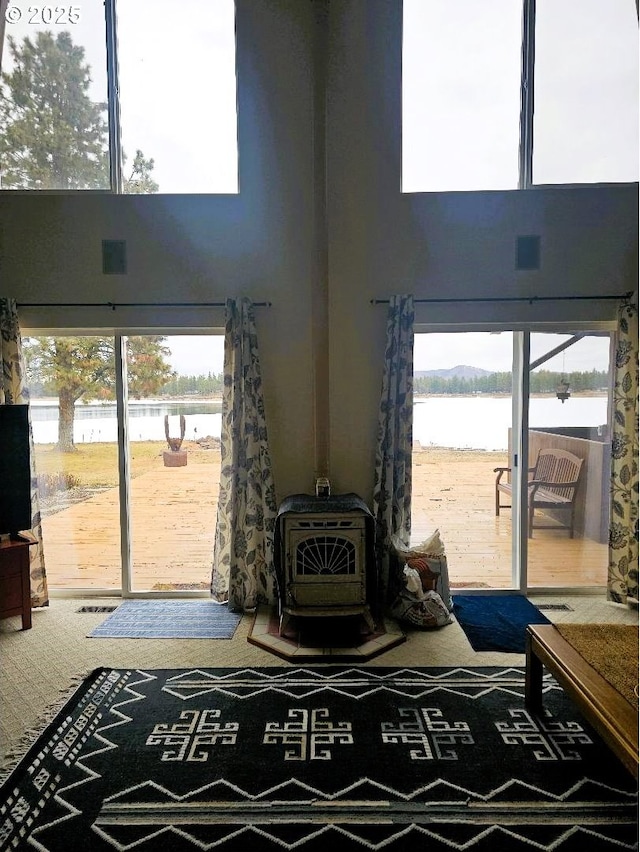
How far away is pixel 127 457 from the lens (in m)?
4.02

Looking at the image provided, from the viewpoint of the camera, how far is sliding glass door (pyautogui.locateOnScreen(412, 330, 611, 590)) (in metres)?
3.98

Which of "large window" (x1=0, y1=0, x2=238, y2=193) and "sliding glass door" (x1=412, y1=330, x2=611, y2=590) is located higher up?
"large window" (x1=0, y1=0, x2=238, y2=193)

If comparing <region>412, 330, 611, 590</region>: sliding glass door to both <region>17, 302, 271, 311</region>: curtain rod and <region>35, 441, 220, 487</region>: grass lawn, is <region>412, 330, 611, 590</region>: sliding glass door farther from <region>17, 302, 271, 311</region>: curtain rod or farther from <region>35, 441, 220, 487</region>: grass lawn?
<region>35, 441, 220, 487</region>: grass lawn

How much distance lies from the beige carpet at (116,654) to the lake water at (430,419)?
1.24 metres

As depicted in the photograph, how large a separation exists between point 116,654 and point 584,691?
2369mm

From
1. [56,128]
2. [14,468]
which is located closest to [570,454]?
[14,468]

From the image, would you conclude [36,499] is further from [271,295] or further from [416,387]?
[416,387]

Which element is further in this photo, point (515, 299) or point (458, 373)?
point (458, 373)

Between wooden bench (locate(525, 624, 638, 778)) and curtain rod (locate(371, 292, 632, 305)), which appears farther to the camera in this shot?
curtain rod (locate(371, 292, 632, 305))

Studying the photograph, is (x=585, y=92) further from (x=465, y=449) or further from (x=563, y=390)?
(x=465, y=449)

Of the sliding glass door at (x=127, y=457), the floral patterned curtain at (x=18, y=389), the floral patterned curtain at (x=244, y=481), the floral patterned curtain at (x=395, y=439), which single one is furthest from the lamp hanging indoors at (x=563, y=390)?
the floral patterned curtain at (x=18, y=389)

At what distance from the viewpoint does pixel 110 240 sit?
3.85m

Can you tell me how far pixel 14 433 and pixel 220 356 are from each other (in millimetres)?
1367

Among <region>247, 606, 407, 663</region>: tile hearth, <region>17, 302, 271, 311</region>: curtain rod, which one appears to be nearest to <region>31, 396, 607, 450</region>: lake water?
<region>17, 302, 271, 311</region>: curtain rod
